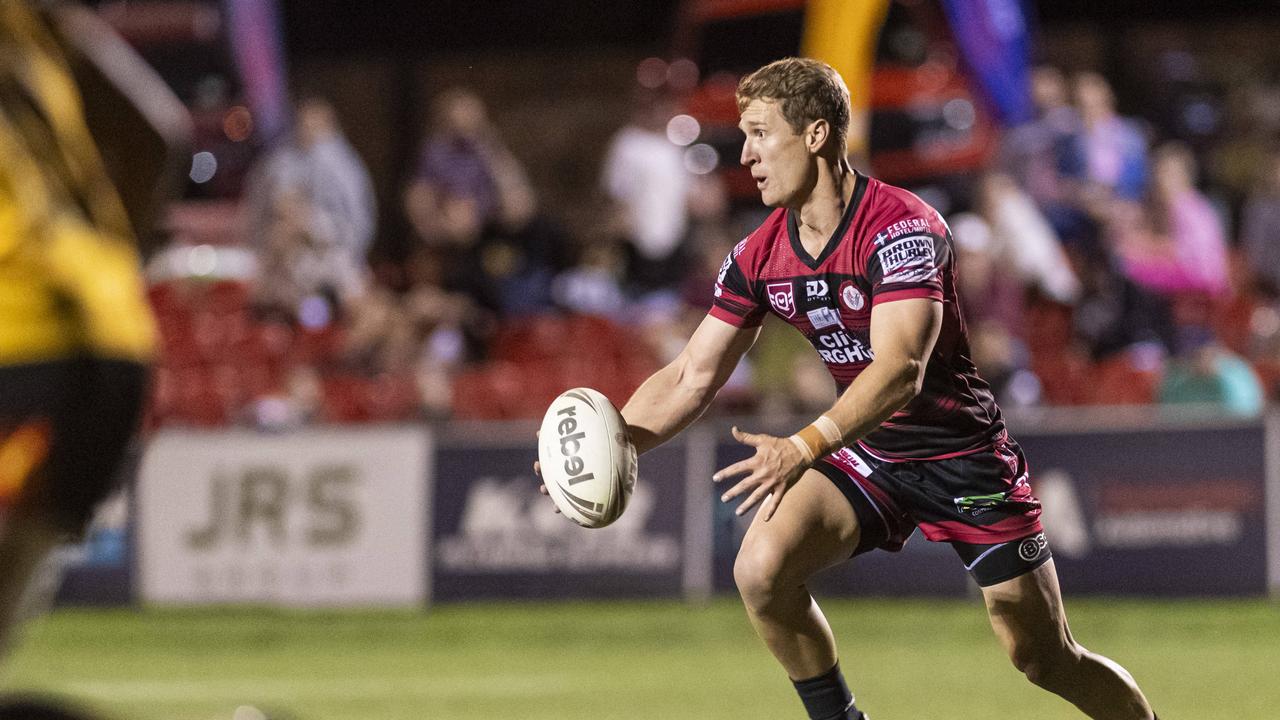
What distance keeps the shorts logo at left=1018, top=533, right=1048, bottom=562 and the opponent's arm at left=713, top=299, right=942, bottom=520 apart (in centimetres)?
75

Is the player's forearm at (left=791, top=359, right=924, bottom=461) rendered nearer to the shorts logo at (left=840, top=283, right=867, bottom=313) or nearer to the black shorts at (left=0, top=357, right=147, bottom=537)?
the shorts logo at (left=840, top=283, right=867, bottom=313)

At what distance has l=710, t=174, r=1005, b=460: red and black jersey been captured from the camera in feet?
17.5

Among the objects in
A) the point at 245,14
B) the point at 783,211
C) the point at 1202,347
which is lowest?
the point at 1202,347

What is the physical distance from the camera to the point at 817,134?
17.8 feet

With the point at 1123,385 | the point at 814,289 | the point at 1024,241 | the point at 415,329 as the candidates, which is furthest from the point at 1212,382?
the point at 814,289

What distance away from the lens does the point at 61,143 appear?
3605 mm

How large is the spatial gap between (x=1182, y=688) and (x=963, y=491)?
4.19m

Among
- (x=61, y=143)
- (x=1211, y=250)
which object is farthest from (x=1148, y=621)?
(x=61, y=143)

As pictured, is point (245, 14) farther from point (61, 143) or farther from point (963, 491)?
point (61, 143)

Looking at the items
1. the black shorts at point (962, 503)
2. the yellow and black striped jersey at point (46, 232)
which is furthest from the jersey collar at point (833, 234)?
the yellow and black striped jersey at point (46, 232)

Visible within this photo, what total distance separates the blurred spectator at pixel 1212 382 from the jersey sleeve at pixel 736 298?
766cm

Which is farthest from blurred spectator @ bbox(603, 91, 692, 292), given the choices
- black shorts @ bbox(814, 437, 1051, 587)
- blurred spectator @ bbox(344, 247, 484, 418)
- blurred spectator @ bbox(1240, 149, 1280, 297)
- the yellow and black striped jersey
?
the yellow and black striped jersey

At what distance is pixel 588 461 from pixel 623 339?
839cm

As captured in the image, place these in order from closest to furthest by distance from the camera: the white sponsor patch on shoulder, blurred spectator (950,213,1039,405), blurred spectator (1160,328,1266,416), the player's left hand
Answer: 1. the player's left hand
2. the white sponsor patch on shoulder
3. blurred spectator (950,213,1039,405)
4. blurred spectator (1160,328,1266,416)
